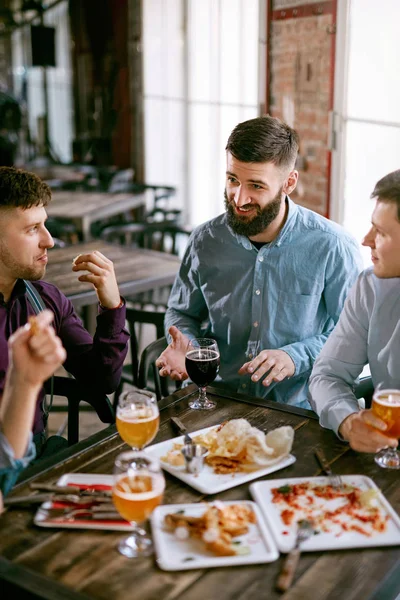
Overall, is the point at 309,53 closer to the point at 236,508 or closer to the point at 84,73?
the point at 236,508

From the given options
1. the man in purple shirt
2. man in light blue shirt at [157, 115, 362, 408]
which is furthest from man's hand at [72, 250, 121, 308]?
man in light blue shirt at [157, 115, 362, 408]

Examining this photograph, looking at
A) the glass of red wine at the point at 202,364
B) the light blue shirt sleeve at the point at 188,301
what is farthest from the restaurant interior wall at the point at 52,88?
the glass of red wine at the point at 202,364

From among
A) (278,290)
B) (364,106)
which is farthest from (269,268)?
(364,106)

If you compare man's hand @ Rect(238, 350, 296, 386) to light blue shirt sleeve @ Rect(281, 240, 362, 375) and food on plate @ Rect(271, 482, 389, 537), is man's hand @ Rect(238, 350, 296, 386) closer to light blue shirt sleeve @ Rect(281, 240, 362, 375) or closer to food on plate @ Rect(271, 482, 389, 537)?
light blue shirt sleeve @ Rect(281, 240, 362, 375)

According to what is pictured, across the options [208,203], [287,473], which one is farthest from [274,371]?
[208,203]

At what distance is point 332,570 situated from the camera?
4.23 feet

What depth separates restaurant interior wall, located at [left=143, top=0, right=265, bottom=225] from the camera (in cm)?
609

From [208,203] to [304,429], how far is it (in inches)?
209

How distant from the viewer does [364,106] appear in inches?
174

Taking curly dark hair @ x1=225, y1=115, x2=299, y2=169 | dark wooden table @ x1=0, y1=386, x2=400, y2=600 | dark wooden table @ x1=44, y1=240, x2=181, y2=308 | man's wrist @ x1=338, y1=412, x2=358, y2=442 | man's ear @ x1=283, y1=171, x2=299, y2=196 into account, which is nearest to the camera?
dark wooden table @ x1=0, y1=386, x2=400, y2=600

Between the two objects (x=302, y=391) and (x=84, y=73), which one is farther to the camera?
(x=84, y=73)

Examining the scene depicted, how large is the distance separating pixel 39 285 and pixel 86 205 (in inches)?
140

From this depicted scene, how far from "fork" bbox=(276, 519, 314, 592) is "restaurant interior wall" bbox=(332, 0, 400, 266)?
3.23 m

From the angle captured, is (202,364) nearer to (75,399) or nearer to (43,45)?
(75,399)
